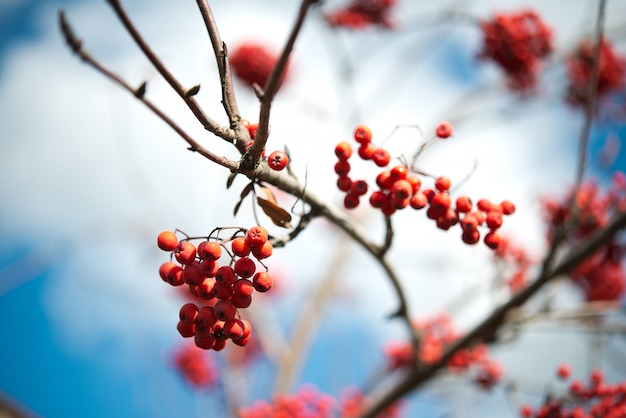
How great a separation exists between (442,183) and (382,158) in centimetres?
27

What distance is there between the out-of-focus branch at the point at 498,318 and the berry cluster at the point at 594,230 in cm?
12

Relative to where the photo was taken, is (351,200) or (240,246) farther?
(351,200)

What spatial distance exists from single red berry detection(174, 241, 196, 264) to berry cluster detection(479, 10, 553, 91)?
4.29m

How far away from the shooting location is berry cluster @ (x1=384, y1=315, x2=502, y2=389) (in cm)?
379

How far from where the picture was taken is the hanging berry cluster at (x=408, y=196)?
1.75 metres

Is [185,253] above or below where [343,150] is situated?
below

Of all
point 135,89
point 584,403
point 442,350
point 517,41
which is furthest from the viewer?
point 517,41

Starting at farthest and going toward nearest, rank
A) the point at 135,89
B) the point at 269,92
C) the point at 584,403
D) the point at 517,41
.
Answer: the point at 517,41 < the point at 584,403 < the point at 135,89 < the point at 269,92

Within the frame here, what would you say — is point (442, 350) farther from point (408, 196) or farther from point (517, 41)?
point (517, 41)

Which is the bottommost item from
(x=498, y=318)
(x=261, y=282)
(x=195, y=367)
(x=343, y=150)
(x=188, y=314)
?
(x=195, y=367)

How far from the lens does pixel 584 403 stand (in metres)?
2.54

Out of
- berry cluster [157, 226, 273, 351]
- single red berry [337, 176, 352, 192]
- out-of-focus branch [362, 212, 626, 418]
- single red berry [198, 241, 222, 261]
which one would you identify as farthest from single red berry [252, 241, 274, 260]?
out-of-focus branch [362, 212, 626, 418]

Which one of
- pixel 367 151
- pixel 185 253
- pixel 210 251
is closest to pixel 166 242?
pixel 185 253

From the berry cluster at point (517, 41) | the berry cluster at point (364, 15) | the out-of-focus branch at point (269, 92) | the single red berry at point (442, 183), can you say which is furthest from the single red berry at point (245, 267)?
the berry cluster at point (364, 15)
